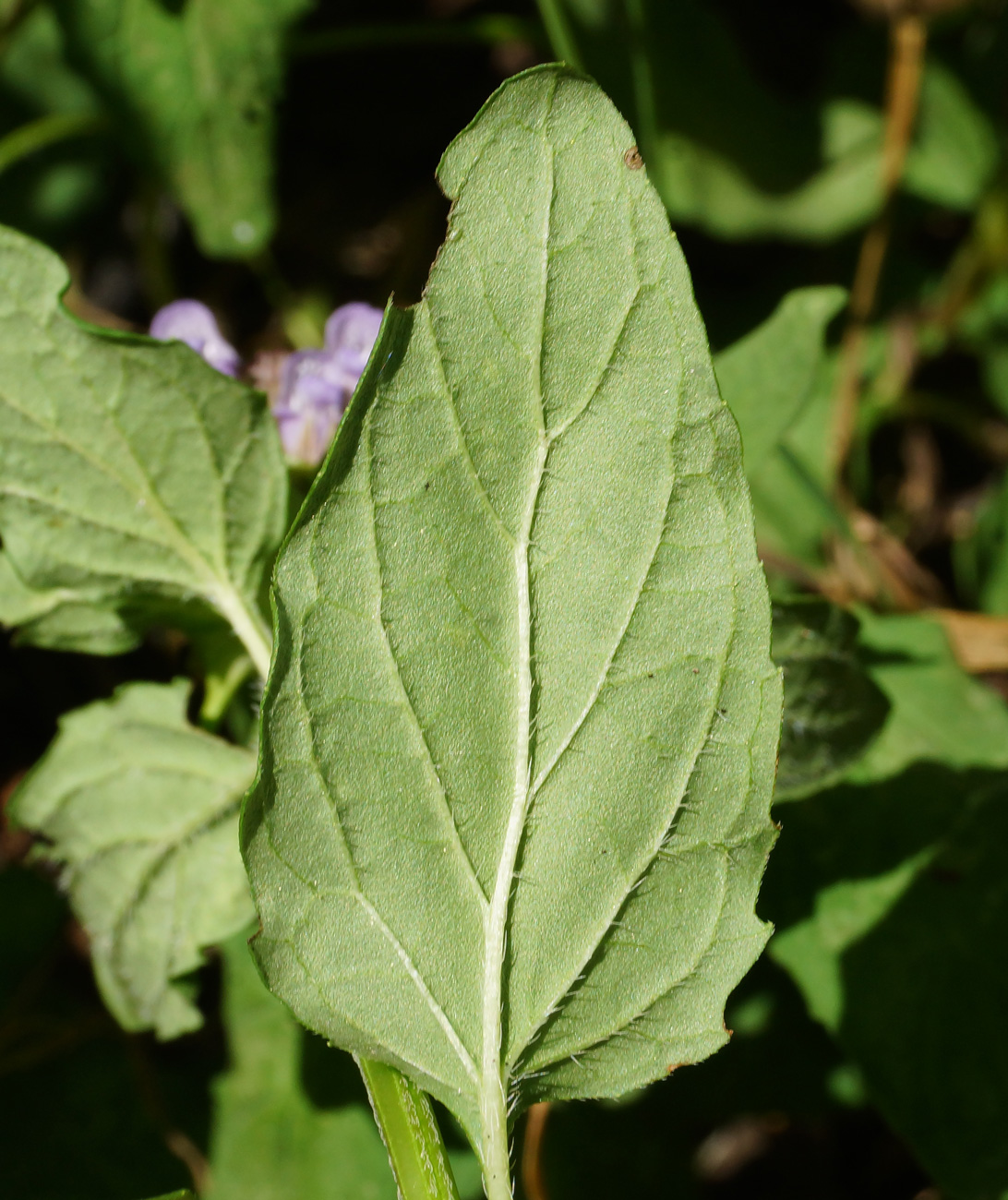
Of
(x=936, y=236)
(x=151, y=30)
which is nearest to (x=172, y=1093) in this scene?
(x=151, y=30)

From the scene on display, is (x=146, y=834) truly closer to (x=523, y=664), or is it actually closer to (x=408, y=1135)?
(x=408, y=1135)

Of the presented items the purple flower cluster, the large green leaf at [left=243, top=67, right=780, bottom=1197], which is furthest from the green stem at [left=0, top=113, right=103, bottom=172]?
the large green leaf at [left=243, top=67, right=780, bottom=1197]

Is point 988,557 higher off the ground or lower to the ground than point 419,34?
lower

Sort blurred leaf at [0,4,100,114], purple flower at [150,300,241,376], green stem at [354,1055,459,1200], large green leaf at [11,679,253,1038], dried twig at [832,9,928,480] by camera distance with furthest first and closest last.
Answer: dried twig at [832,9,928,480]
blurred leaf at [0,4,100,114]
purple flower at [150,300,241,376]
large green leaf at [11,679,253,1038]
green stem at [354,1055,459,1200]

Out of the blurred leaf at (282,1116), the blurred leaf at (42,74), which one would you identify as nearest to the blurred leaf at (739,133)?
the blurred leaf at (42,74)

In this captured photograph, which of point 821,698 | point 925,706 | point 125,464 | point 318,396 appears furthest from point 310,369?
point 925,706

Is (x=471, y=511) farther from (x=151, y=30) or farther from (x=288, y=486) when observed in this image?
(x=151, y=30)

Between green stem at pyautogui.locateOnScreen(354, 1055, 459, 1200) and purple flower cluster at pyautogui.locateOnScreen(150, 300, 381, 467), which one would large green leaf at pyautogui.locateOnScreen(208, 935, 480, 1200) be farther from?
purple flower cluster at pyautogui.locateOnScreen(150, 300, 381, 467)
